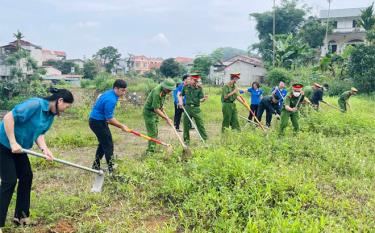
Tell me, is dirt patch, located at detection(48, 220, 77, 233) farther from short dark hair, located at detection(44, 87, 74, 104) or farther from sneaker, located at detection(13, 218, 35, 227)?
short dark hair, located at detection(44, 87, 74, 104)

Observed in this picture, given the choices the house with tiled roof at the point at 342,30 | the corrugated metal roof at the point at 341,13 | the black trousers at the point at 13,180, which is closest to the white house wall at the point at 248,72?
the house with tiled roof at the point at 342,30

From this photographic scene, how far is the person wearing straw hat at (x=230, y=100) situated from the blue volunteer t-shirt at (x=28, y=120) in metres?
4.51

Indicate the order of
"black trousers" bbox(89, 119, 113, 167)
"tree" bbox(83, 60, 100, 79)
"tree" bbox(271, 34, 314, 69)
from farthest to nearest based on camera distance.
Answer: "tree" bbox(83, 60, 100, 79)
"tree" bbox(271, 34, 314, 69)
"black trousers" bbox(89, 119, 113, 167)

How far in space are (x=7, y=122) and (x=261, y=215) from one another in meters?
2.58

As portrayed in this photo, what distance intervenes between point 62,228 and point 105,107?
6.04ft

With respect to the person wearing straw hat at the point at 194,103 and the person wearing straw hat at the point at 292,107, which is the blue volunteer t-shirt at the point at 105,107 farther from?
the person wearing straw hat at the point at 292,107

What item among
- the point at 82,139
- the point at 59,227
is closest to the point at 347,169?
the point at 59,227

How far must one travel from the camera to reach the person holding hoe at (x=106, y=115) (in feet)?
16.8

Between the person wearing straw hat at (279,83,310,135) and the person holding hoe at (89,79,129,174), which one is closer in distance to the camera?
the person holding hoe at (89,79,129,174)

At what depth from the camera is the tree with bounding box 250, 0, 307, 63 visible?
3438 cm

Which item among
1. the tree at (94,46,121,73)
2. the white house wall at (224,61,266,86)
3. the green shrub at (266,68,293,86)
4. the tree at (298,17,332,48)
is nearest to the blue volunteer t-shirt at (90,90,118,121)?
the green shrub at (266,68,293,86)

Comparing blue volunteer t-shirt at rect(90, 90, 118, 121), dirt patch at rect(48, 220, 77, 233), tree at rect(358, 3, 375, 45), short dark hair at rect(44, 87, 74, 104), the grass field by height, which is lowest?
dirt patch at rect(48, 220, 77, 233)

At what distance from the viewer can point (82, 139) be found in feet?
26.9

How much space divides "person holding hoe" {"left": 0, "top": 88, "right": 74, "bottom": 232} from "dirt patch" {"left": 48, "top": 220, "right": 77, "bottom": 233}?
1.58ft
